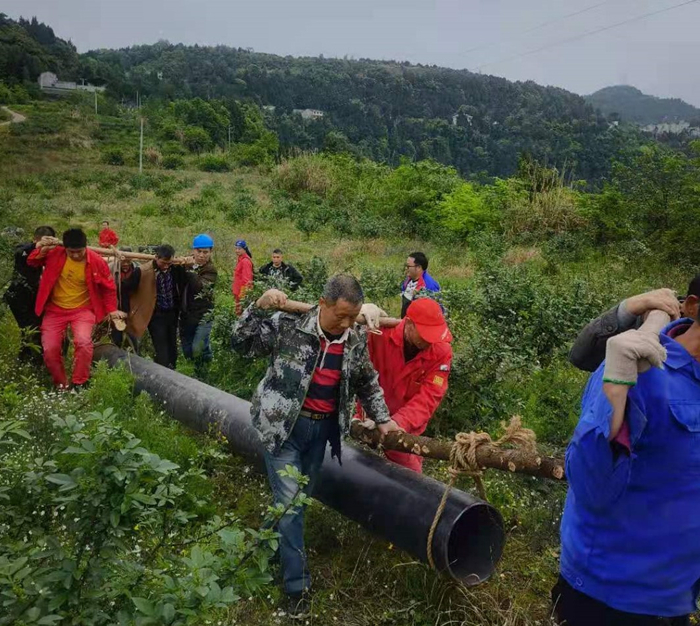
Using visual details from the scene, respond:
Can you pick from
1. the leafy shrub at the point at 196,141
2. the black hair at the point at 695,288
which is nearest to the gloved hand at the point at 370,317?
the black hair at the point at 695,288

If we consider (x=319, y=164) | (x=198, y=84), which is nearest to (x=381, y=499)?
(x=319, y=164)

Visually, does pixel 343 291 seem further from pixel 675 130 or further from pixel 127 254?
pixel 675 130

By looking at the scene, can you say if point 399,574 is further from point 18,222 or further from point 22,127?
point 22,127

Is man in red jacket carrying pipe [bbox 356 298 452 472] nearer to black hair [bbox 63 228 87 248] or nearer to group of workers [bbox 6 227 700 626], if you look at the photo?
group of workers [bbox 6 227 700 626]

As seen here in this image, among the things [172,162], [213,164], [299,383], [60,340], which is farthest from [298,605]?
[172,162]

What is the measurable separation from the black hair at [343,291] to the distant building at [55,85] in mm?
74783

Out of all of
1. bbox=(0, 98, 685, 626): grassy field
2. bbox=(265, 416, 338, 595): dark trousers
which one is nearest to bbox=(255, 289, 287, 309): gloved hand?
bbox=(265, 416, 338, 595): dark trousers

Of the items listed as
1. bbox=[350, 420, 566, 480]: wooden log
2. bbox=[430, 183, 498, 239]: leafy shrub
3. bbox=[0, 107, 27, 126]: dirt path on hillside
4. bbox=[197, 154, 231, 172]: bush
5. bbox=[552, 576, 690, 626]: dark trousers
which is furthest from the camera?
bbox=[0, 107, 27, 126]: dirt path on hillside

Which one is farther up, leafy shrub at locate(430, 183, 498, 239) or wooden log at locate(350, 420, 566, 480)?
leafy shrub at locate(430, 183, 498, 239)

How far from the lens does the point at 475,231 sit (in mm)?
20391

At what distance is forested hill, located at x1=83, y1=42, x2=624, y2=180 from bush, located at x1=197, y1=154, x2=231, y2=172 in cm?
911

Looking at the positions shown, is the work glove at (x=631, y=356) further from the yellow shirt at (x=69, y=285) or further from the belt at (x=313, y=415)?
the yellow shirt at (x=69, y=285)

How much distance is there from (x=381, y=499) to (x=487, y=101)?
498 ft

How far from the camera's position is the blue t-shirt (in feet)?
5.76
